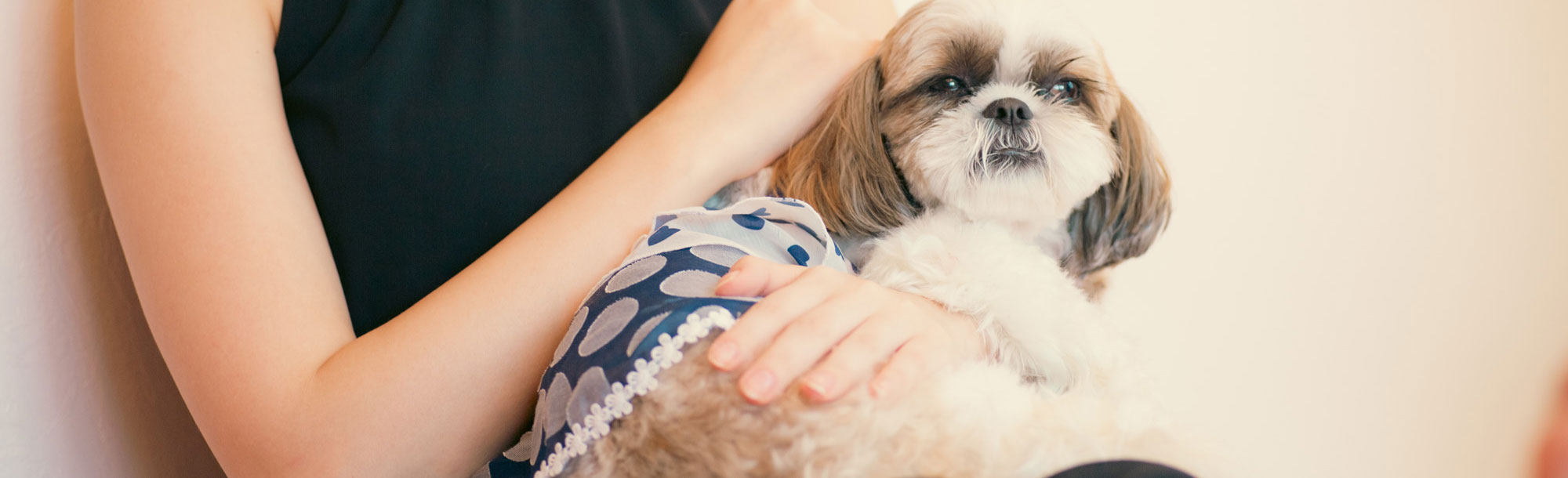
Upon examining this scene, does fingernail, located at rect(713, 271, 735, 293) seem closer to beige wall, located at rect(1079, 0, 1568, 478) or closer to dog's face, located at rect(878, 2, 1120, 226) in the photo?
dog's face, located at rect(878, 2, 1120, 226)

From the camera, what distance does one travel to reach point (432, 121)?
86cm

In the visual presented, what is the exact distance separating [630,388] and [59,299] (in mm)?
784

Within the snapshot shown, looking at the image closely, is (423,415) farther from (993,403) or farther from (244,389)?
(993,403)

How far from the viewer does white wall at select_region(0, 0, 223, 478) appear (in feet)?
2.59

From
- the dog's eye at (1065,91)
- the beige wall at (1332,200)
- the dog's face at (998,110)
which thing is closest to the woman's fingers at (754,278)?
the dog's face at (998,110)

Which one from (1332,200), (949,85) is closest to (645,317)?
(949,85)

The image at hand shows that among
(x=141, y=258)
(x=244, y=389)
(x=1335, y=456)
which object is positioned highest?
(x=141, y=258)

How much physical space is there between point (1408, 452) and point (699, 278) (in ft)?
4.88

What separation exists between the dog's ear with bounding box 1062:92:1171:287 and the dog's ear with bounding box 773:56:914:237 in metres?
0.28

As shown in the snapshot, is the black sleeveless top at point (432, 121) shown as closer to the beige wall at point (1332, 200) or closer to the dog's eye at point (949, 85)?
the dog's eye at point (949, 85)

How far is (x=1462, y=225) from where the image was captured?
1.45 meters

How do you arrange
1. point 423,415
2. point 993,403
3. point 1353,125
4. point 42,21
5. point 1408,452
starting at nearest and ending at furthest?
point 993,403, point 423,415, point 42,21, point 1408,452, point 1353,125

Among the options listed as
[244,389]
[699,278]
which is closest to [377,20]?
[244,389]

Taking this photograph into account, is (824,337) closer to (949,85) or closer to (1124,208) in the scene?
(949,85)
